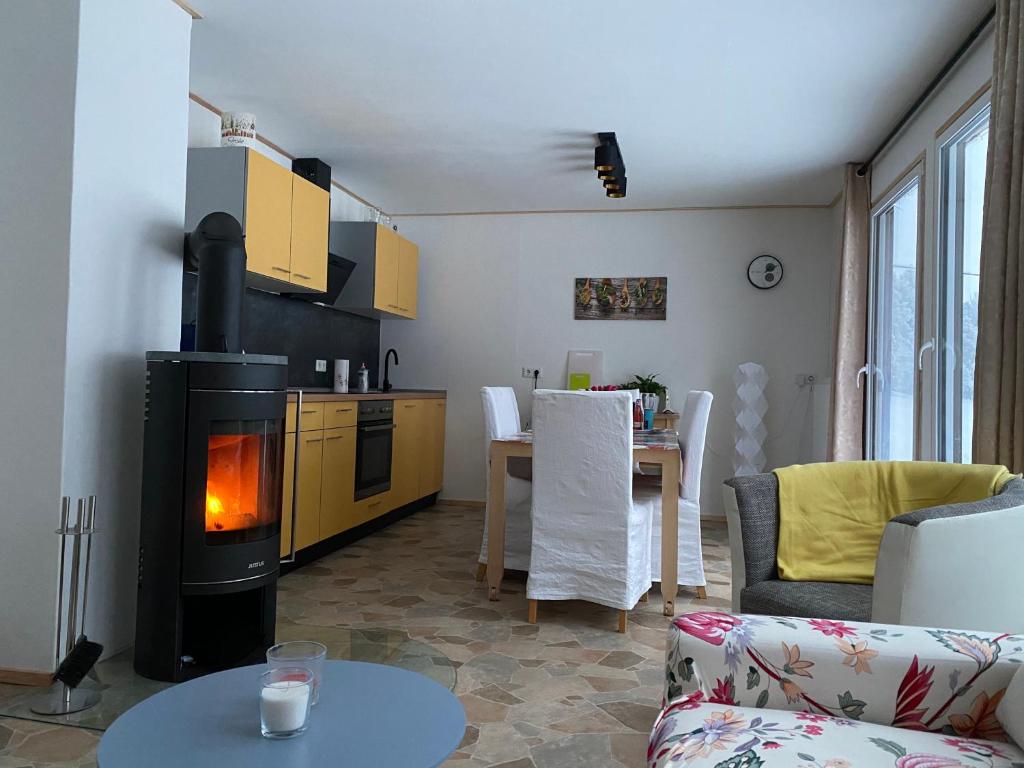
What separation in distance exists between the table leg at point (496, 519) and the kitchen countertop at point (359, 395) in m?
0.97

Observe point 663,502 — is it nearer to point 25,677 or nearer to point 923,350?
point 923,350

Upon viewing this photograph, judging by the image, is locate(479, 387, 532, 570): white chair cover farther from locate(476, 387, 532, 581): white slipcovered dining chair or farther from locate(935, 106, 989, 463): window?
locate(935, 106, 989, 463): window

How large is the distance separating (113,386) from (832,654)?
2416mm

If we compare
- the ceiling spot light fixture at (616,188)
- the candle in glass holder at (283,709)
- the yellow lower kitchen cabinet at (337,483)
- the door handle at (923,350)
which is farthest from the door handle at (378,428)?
the candle in glass holder at (283,709)

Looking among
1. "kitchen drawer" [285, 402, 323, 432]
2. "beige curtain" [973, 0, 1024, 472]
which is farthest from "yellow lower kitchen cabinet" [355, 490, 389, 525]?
"beige curtain" [973, 0, 1024, 472]

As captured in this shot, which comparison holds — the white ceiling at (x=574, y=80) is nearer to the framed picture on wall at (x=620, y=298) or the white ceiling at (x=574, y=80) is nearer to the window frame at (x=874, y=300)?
the window frame at (x=874, y=300)

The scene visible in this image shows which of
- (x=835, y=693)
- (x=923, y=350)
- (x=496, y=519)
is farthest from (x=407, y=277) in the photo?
(x=835, y=693)

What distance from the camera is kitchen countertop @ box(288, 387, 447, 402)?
163 inches

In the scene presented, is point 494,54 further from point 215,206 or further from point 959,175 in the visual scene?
point 959,175

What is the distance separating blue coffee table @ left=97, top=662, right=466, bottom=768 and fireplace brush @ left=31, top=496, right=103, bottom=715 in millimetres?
1035

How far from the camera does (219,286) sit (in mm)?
2744

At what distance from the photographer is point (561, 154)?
4793 millimetres

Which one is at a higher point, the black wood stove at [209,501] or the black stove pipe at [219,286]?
the black stove pipe at [219,286]

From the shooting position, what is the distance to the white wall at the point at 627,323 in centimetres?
594
